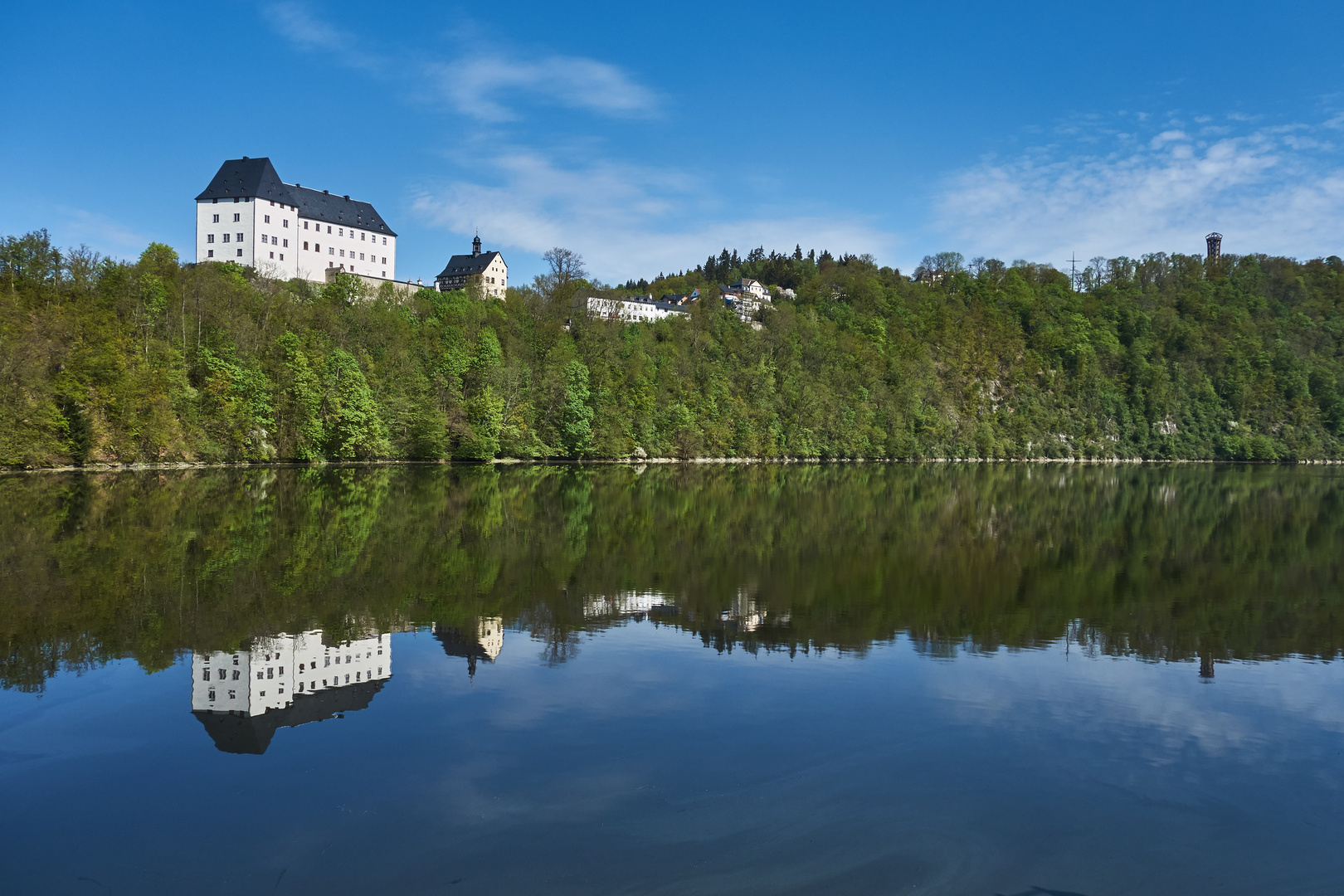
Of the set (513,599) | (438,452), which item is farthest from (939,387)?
(513,599)

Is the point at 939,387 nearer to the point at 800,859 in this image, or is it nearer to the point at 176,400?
the point at 176,400

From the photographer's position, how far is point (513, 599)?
14867mm

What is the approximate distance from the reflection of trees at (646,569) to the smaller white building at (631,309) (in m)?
55.5

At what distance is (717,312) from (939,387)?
34650mm

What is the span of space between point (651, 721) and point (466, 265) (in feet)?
423

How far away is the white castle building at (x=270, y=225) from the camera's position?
8788cm

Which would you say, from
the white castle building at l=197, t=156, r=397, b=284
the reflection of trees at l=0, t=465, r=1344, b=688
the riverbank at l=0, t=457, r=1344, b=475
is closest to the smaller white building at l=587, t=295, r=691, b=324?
the riverbank at l=0, t=457, r=1344, b=475

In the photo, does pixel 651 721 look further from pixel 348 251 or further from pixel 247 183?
pixel 348 251

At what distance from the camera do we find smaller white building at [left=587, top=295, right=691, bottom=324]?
90688 millimetres

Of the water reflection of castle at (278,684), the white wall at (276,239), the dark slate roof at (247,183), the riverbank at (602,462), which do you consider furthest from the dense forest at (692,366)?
the water reflection of castle at (278,684)

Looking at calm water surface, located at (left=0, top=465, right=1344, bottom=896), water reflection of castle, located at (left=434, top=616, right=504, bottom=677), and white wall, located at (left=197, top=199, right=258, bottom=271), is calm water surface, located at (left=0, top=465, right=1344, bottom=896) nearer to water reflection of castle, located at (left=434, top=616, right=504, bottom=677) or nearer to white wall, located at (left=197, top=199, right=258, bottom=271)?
water reflection of castle, located at (left=434, top=616, right=504, bottom=677)

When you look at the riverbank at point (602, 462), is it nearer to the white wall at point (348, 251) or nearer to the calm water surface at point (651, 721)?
the calm water surface at point (651, 721)

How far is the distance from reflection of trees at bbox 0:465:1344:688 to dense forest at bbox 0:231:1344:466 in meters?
17.5

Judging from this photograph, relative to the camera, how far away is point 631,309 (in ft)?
446
